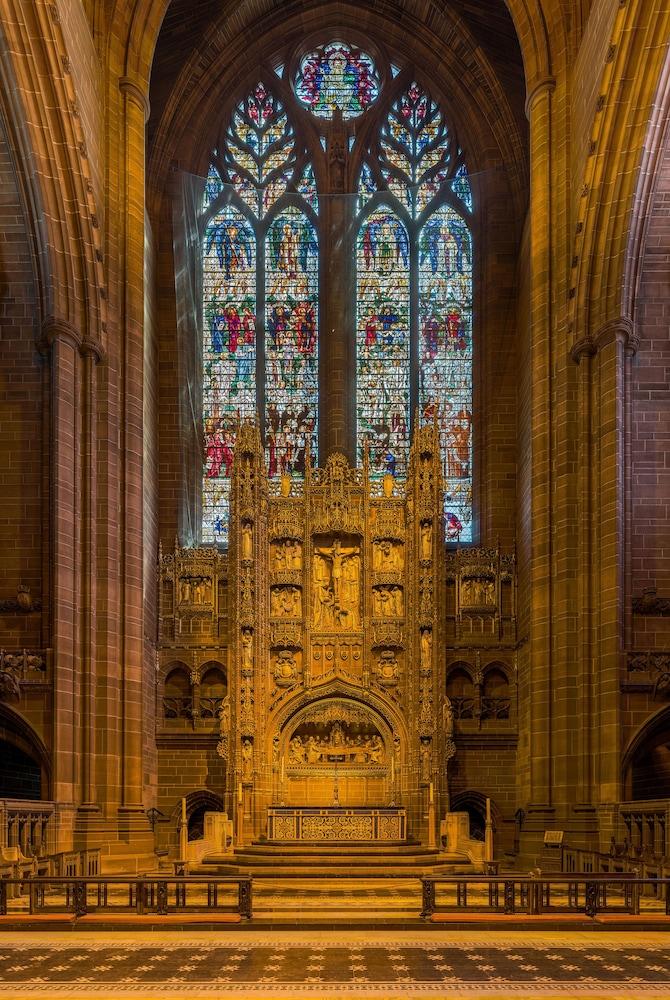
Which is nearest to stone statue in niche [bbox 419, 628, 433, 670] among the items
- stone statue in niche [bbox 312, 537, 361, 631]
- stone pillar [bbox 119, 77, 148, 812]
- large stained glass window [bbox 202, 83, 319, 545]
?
stone statue in niche [bbox 312, 537, 361, 631]

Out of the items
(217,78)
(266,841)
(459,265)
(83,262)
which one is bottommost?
(266,841)

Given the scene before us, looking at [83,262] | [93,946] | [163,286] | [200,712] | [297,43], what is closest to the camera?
[93,946]

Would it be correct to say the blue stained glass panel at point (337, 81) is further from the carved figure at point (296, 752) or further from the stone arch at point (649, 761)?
the stone arch at point (649, 761)

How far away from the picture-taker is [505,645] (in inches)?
1129

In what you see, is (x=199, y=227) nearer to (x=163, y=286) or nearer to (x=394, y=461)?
(x=163, y=286)

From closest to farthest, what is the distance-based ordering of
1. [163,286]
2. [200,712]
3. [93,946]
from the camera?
[93,946], [200,712], [163,286]

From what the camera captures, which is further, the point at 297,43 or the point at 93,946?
the point at 297,43

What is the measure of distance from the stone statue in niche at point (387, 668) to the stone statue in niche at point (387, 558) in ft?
5.56

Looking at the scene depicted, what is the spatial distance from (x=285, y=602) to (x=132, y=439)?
511 cm

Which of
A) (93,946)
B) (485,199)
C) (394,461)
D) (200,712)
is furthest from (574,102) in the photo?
(93,946)

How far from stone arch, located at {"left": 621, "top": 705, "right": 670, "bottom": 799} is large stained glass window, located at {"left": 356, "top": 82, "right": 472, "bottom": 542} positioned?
27.1 feet

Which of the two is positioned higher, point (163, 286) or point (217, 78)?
point (217, 78)

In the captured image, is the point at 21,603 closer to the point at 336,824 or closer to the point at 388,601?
the point at 336,824

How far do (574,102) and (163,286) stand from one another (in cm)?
1041
